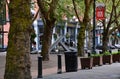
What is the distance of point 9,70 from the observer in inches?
528

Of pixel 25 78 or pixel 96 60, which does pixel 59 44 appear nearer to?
pixel 96 60

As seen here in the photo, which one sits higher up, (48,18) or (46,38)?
(48,18)

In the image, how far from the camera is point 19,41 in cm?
1323

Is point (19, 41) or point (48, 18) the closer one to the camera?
point (19, 41)

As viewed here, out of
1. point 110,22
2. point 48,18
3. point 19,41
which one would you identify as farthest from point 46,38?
point 19,41

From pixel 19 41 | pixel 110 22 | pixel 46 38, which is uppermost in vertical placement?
pixel 110 22

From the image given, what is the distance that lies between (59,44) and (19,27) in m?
38.4

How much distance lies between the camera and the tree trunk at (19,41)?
43.1 ft

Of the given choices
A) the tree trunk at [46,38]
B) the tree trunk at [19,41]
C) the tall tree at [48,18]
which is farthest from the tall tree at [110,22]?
the tree trunk at [19,41]

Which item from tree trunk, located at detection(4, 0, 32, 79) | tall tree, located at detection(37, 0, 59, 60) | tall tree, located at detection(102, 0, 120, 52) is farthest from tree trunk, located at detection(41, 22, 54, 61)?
tree trunk, located at detection(4, 0, 32, 79)

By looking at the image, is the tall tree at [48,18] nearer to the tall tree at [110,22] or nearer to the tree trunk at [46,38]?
the tree trunk at [46,38]

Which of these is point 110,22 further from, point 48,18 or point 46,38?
point 48,18

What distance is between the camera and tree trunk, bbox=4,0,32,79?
13.1m

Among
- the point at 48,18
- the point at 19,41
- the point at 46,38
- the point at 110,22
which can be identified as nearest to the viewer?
the point at 19,41
